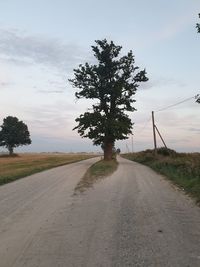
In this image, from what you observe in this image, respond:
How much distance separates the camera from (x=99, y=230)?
412 inches

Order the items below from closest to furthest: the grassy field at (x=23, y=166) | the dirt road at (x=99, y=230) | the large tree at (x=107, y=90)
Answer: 1. the dirt road at (x=99, y=230)
2. the grassy field at (x=23, y=166)
3. the large tree at (x=107, y=90)

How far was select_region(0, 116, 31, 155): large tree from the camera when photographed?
118m

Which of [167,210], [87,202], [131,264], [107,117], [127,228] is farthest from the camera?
[107,117]

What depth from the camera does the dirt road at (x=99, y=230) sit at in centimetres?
797

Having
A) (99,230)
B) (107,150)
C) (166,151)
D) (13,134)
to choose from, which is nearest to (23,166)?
(107,150)

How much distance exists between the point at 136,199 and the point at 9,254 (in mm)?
8630

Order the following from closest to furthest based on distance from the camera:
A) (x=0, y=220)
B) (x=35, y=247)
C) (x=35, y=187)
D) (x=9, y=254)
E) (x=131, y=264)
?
(x=131, y=264) → (x=9, y=254) → (x=35, y=247) → (x=0, y=220) → (x=35, y=187)

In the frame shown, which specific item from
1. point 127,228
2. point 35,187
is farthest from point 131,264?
point 35,187

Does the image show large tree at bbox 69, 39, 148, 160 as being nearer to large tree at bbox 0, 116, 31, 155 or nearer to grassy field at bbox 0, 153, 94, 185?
grassy field at bbox 0, 153, 94, 185

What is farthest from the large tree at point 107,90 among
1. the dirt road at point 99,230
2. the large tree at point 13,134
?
the large tree at point 13,134

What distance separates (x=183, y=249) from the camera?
8617mm

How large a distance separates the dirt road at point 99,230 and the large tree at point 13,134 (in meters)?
102

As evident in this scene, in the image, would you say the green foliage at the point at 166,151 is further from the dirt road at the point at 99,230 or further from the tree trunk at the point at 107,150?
the dirt road at the point at 99,230

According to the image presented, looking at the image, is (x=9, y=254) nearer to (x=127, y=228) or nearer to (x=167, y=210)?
(x=127, y=228)
